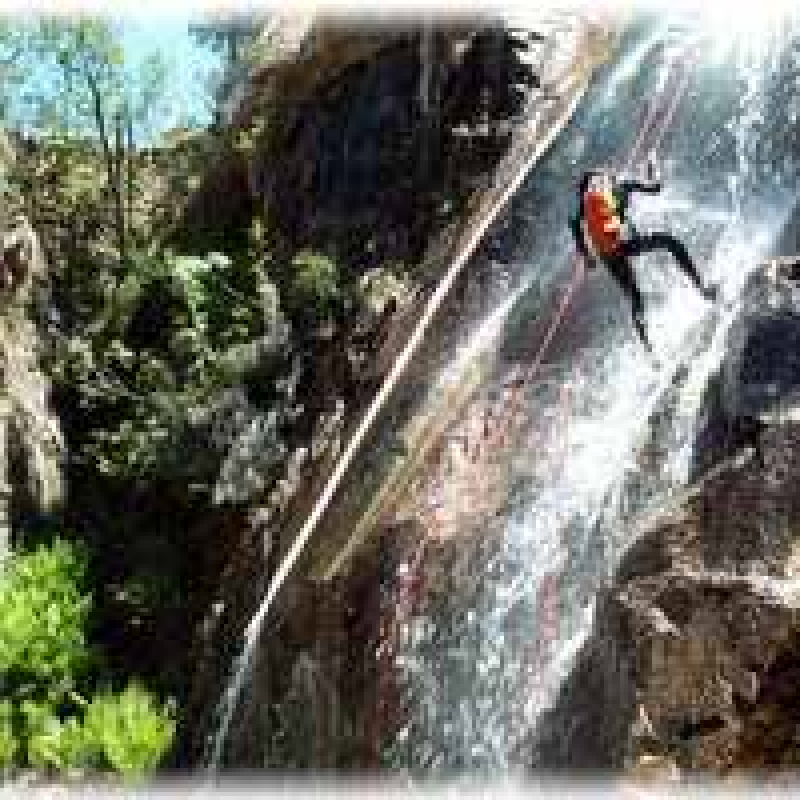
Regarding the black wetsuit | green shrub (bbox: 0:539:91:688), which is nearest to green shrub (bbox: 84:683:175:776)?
green shrub (bbox: 0:539:91:688)

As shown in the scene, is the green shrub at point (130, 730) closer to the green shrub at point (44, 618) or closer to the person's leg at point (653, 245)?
the green shrub at point (44, 618)

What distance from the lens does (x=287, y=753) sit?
1091 cm

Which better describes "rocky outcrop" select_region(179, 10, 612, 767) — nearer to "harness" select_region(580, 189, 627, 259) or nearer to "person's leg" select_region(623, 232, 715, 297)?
"harness" select_region(580, 189, 627, 259)

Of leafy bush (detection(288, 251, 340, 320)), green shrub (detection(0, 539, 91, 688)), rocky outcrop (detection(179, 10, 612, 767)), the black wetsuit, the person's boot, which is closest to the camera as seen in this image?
the black wetsuit

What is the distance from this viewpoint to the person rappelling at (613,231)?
1010 centimetres

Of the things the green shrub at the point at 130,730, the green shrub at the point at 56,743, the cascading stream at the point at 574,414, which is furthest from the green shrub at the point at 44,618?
the cascading stream at the point at 574,414

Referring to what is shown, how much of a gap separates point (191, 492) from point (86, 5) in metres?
7.13

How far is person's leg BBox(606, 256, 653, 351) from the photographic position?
1047cm

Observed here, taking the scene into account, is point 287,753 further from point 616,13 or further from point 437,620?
point 616,13

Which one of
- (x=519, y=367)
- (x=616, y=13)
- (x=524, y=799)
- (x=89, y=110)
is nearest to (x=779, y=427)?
(x=524, y=799)

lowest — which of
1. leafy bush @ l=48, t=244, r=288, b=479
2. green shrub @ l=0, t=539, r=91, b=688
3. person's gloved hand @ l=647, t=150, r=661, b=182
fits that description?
green shrub @ l=0, t=539, r=91, b=688

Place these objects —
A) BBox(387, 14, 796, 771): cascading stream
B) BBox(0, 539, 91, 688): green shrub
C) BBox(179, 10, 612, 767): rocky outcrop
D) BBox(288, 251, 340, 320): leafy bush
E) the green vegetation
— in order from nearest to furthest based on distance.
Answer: BBox(387, 14, 796, 771): cascading stream → BBox(179, 10, 612, 767): rocky outcrop → the green vegetation → BBox(0, 539, 91, 688): green shrub → BBox(288, 251, 340, 320): leafy bush

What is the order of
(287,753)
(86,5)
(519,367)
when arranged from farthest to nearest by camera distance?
1. (86,5)
2. (519,367)
3. (287,753)

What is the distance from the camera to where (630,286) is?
10641 mm
